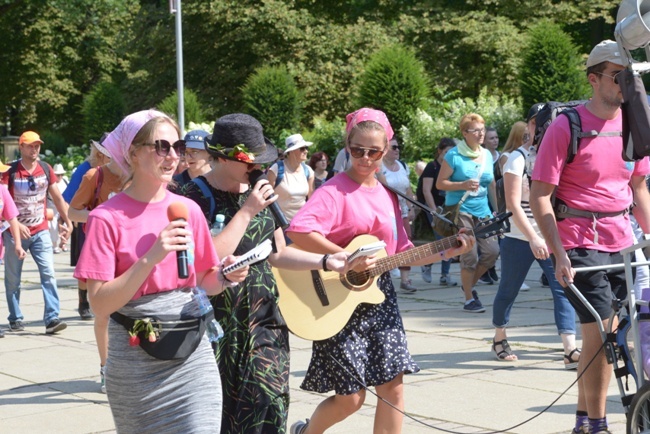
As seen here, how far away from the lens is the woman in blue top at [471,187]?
10.9 meters

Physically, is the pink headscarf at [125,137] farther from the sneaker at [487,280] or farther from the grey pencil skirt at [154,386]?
the sneaker at [487,280]

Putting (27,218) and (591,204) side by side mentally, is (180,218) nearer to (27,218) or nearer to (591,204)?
(591,204)

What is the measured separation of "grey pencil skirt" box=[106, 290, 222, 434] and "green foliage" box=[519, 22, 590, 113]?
19.5m

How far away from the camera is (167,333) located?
372cm

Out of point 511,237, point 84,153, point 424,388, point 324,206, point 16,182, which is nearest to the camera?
point 324,206

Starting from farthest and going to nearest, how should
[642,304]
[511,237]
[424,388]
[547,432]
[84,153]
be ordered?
[84,153], [511,237], [424,388], [547,432], [642,304]

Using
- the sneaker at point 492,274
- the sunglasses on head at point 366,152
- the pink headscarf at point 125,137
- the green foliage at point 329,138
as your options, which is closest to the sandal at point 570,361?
the sunglasses on head at point 366,152

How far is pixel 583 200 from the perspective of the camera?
550 cm

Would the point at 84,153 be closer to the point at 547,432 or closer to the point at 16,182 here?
the point at 16,182

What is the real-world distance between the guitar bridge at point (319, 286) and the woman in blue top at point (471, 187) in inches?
226

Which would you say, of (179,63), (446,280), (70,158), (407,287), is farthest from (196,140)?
(70,158)

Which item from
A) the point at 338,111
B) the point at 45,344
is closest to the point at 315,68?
the point at 338,111

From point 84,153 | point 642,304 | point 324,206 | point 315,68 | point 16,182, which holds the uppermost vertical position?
point 315,68

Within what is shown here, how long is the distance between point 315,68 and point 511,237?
29395mm
